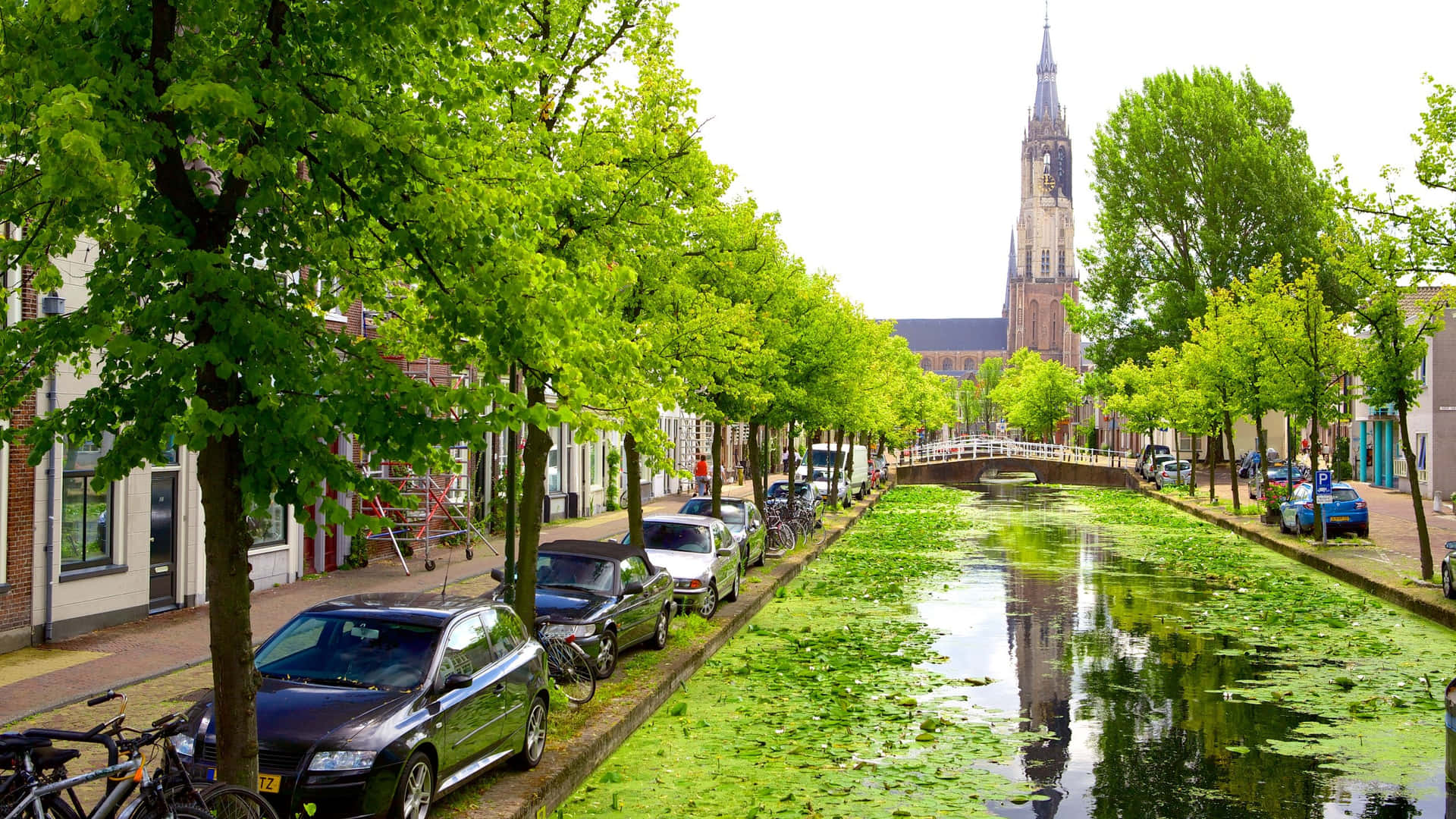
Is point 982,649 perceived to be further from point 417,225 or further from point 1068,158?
point 1068,158

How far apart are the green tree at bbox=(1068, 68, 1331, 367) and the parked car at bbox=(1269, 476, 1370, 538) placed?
26064 mm

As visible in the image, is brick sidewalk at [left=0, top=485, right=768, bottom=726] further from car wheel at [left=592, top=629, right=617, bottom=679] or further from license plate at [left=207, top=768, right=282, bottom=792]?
license plate at [left=207, top=768, right=282, bottom=792]

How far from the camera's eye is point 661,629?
51.5 feet

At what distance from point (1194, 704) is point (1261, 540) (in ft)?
74.9

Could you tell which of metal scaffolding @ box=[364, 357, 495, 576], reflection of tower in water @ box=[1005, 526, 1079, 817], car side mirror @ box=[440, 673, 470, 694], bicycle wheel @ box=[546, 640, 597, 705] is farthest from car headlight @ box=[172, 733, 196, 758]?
metal scaffolding @ box=[364, 357, 495, 576]

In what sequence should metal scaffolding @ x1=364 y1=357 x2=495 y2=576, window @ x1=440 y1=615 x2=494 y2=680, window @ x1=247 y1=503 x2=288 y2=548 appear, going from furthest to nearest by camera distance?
metal scaffolding @ x1=364 y1=357 x2=495 y2=576 → window @ x1=247 y1=503 x2=288 y2=548 → window @ x1=440 y1=615 x2=494 y2=680

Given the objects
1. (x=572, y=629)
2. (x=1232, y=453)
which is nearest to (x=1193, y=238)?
(x=1232, y=453)

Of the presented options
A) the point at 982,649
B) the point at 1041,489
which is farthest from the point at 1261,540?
the point at 1041,489

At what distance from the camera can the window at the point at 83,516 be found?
53.2 ft

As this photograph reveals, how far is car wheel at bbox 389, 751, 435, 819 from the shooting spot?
25.8ft

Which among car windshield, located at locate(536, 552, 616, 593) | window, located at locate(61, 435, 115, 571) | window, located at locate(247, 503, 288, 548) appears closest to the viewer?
car windshield, located at locate(536, 552, 616, 593)

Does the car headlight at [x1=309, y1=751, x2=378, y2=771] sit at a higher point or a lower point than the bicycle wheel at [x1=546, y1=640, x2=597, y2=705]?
higher

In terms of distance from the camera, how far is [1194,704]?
13.1 m

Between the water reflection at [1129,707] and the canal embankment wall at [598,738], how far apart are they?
9.93ft
